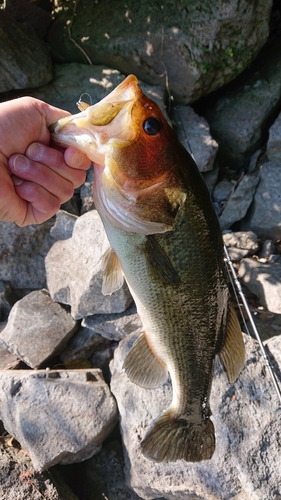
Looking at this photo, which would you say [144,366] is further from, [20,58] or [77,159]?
[20,58]

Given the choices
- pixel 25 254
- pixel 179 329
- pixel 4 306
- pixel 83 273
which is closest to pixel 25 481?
pixel 83 273

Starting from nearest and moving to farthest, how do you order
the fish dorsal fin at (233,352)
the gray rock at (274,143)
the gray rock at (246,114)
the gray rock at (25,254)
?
the fish dorsal fin at (233,352), the gray rock at (25,254), the gray rock at (274,143), the gray rock at (246,114)

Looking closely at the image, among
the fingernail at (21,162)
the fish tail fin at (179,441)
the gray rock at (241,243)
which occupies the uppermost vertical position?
the fingernail at (21,162)

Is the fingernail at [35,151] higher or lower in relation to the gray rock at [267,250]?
higher

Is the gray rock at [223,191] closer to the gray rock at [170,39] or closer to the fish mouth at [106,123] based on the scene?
the gray rock at [170,39]

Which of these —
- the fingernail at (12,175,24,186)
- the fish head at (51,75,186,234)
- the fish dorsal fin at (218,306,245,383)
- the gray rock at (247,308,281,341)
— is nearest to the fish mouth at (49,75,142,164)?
the fish head at (51,75,186,234)

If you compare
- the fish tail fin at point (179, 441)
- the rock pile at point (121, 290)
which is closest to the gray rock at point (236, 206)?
the rock pile at point (121, 290)

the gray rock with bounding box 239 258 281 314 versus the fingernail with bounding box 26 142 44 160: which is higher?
the fingernail with bounding box 26 142 44 160

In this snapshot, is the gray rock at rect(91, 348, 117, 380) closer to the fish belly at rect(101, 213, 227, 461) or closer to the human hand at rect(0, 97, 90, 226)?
the fish belly at rect(101, 213, 227, 461)
